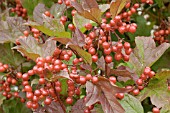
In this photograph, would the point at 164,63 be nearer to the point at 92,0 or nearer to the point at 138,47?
the point at 138,47

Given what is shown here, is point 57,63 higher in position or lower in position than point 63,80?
higher

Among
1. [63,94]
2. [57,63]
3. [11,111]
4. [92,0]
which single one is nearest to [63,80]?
[63,94]

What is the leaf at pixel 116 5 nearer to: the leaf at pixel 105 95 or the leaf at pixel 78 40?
the leaf at pixel 78 40

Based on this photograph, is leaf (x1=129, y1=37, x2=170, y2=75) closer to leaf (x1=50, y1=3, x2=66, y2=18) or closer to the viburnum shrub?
the viburnum shrub

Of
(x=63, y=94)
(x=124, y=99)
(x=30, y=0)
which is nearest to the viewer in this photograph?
(x=124, y=99)

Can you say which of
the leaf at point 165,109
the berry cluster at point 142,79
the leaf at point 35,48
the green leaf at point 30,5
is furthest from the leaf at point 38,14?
the leaf at point 165,109

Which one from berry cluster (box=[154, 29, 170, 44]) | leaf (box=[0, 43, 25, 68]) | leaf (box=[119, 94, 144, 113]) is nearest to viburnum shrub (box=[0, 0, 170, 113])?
leaf (box=[119, 94, 144, 113])
